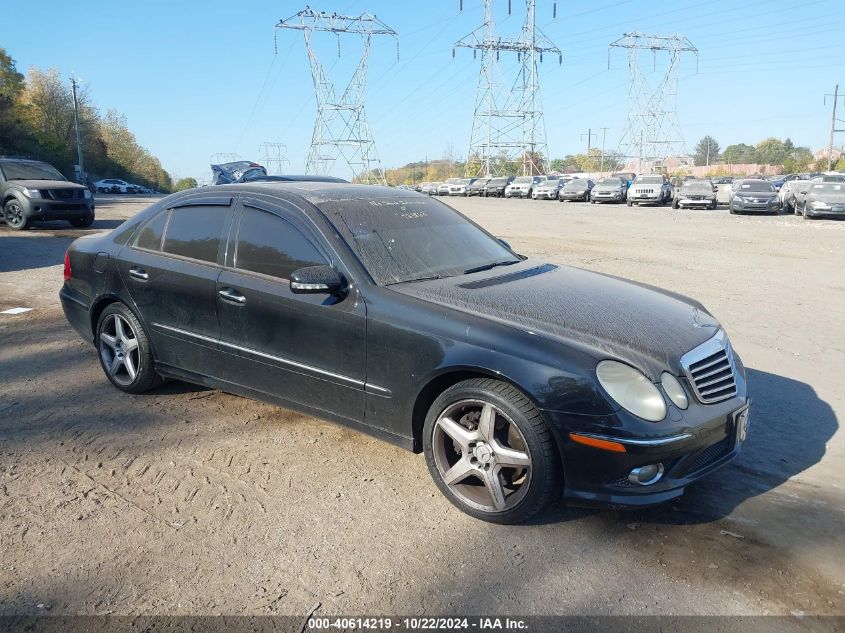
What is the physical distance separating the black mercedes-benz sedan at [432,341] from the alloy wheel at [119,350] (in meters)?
0.01

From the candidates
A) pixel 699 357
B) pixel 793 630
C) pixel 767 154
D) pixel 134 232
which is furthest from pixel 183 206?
pixel 767 154

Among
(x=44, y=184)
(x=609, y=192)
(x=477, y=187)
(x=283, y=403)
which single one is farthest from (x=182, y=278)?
(x=477, y=187)

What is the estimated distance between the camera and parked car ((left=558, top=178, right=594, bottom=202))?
36969 mm

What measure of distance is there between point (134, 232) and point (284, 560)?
119 inches

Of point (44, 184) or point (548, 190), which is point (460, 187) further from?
point (44, 184)

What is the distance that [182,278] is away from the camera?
4.37m

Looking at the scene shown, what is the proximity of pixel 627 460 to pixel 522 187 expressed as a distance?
43.7 meters

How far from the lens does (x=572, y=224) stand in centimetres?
2061

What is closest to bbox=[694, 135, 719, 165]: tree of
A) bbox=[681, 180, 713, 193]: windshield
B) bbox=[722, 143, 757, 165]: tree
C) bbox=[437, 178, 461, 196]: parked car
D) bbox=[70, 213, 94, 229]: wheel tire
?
bbox=[722, 143, 757, 165]: tree

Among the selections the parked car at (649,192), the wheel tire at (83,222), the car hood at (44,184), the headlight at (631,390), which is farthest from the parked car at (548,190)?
the headlight at (631,390)

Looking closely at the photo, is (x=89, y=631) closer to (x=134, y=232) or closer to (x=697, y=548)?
(x=697, y=548)

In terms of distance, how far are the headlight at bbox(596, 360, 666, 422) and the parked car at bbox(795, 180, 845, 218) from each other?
22775 mm

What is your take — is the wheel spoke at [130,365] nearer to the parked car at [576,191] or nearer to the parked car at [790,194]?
the parked car at [790,194]

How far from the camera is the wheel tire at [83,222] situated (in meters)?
16.4
